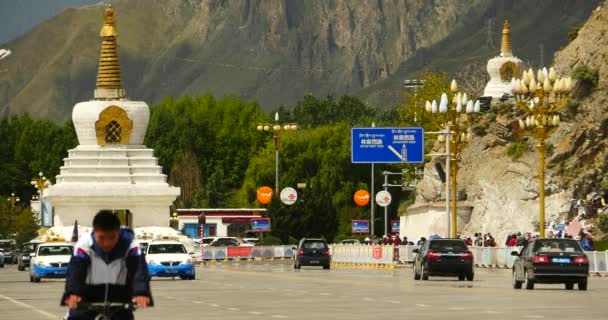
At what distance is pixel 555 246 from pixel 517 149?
132 ft

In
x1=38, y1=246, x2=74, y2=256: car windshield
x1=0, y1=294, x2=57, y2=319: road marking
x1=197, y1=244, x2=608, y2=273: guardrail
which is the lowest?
x1=0, y1=294, x2=57, y2=319: road marking

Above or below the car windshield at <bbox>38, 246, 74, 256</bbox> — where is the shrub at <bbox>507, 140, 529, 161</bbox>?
above

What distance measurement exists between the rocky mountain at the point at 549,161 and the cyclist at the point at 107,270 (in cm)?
5810

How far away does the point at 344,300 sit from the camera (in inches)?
1345

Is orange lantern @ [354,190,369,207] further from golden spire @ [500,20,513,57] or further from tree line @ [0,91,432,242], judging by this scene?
golden spire @ [500,20,513,57]

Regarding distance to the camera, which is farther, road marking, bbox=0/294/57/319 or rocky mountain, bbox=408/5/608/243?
rocky mountain, bbox=408/5/608/243

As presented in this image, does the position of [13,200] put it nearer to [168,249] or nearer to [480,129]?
[480,129]

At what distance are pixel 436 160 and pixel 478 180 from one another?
7.41 metres

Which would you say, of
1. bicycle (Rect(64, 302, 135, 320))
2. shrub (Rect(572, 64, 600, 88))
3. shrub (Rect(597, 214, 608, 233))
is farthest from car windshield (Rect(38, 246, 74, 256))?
bicycle (Rect(64, 302, 135, 320))

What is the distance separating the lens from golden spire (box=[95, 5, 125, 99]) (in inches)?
3976

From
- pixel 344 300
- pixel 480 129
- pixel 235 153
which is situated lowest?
pixel 344 300

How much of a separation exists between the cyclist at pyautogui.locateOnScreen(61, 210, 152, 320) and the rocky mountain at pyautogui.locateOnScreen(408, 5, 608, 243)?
58102 mm

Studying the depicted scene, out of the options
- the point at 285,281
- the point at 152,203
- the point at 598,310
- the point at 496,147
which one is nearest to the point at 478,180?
the point at 496,147

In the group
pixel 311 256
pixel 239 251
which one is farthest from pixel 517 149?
pixel 311 256
